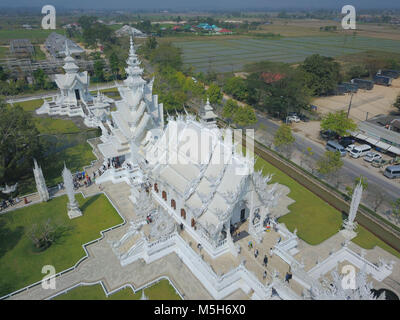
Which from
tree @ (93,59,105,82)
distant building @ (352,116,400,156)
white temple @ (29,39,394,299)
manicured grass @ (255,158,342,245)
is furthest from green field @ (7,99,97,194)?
distant building @ (352,116,400,156)

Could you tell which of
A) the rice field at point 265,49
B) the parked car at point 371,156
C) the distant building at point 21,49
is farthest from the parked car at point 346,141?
the distant building at point 21,49

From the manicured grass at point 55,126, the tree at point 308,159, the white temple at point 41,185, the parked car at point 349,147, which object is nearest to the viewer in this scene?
the white temple at point 41,185

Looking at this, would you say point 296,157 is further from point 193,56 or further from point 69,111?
point 193,56

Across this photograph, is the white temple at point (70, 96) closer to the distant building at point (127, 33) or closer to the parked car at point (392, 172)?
the parked car at point (392, 172)

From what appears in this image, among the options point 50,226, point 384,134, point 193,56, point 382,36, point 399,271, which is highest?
point 382,36

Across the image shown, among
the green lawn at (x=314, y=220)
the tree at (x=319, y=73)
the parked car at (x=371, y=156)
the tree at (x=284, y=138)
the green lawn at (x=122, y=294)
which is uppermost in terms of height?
the tree at (x=319, y=73)

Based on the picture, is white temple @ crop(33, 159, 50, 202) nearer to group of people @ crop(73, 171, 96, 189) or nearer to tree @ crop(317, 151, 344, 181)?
group of people @ crop(73, 171, 96, 189)

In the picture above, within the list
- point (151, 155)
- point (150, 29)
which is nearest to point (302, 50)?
point (150, 29)

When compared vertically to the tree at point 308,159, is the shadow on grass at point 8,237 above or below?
below
